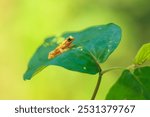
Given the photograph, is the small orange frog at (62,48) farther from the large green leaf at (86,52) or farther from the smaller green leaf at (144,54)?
the smaller green leaf at (144,54)

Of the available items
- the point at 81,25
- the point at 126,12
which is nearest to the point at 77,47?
the point at 81,25

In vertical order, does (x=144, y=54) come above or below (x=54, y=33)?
above

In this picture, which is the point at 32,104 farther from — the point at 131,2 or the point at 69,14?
the point at 131,2

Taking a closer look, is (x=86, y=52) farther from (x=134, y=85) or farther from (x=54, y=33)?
(x=54, y=33)

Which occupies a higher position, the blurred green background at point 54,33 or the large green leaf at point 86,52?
the large green leaf at point 86,52

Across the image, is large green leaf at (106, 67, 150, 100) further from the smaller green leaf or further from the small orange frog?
the small orange frog

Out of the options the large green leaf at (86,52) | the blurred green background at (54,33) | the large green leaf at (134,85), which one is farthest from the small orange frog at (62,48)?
the blurred green background at (54,33)

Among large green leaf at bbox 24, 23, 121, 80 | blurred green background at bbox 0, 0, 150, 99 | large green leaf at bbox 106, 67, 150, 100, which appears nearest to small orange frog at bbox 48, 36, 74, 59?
large green leaf at bbox 24, 23, 121, 80

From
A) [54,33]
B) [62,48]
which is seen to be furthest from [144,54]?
[54,33]
